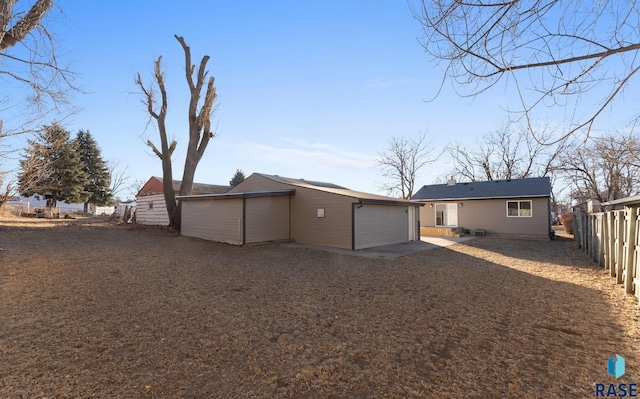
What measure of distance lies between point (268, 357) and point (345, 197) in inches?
370

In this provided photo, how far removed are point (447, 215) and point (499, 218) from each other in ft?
10.3

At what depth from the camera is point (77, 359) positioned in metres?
3.15

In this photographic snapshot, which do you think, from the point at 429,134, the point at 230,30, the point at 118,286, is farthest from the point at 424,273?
the point at 429,134

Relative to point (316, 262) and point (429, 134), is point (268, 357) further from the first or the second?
point (429, 134)

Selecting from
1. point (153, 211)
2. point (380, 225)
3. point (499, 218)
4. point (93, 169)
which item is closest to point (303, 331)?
point (380, 225)

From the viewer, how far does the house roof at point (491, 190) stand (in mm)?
18156

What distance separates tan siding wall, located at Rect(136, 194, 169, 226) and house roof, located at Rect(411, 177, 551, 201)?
17.1 metres

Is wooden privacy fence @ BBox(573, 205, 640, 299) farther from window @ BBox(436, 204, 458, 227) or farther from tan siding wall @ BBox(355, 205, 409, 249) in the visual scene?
window @ BBox(436, 204, 458, 227)

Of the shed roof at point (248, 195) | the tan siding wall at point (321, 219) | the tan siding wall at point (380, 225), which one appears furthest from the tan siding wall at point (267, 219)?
the tan siding wall at point (380, 225)

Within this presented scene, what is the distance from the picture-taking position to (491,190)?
1977 cm

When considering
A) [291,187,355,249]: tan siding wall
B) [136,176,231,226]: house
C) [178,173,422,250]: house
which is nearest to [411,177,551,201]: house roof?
[178,173,422,250]: house

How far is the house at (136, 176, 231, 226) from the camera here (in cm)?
1919

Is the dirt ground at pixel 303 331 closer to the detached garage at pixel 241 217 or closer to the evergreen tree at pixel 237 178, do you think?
the detached garage at pixel 241 217

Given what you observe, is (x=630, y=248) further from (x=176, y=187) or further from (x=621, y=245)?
(x=176, y=187)
